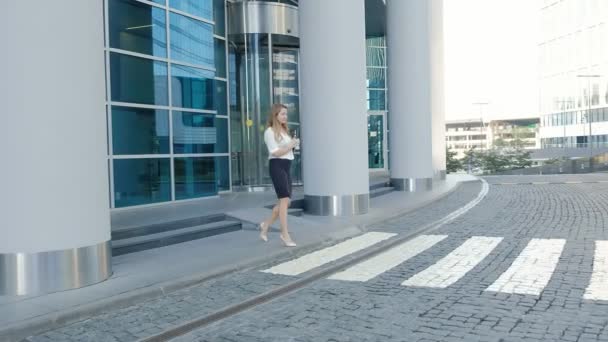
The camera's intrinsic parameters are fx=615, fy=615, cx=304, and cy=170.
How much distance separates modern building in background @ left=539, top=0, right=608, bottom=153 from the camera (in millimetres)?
65812

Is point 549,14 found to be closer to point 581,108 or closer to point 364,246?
point 581,108

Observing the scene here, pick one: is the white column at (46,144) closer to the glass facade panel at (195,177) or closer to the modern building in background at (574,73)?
the glass facade panel at (195,177)

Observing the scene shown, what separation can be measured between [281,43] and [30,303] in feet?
48.5

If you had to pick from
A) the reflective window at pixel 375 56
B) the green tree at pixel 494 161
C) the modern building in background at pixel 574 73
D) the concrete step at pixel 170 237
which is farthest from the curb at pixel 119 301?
the modern building in background at pixel 574 73

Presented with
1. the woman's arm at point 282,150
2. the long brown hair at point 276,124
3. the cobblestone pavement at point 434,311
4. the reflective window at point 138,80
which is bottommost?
the cobblestone pavement at point 434,311

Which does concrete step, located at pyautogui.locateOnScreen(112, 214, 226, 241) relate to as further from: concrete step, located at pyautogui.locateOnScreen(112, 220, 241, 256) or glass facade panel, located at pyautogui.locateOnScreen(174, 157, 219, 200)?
glass facade panel, located at pyautogui.locateOnScreen(174, 157, 219, 200)

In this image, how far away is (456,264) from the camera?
25.0ft

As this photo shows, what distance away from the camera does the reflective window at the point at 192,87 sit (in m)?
14.6

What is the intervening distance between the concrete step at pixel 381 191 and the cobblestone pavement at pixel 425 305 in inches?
327

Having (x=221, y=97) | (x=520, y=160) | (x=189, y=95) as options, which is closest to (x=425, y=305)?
(x=189, y=95)

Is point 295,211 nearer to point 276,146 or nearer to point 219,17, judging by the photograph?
point 276,146

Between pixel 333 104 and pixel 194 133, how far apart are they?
4324 millimetres

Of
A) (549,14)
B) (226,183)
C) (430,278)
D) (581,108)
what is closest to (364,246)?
(430,278)

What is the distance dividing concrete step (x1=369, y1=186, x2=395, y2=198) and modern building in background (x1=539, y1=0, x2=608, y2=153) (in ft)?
161
